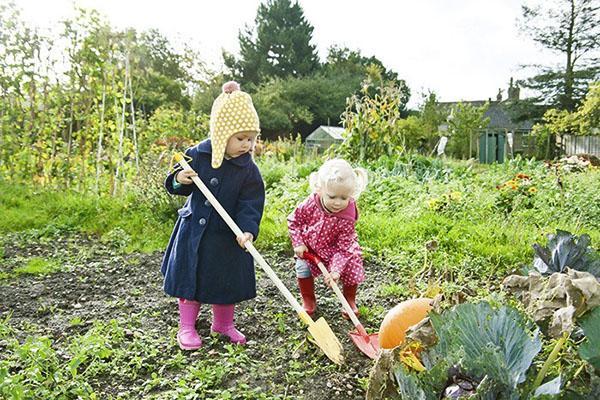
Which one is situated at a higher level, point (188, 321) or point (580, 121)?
point (580, 121)

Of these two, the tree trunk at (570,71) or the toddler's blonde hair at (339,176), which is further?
the tree trunk at (570,71)

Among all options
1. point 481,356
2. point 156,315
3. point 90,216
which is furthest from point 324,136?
point 481,356

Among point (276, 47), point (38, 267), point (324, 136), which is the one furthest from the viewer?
point (276, 47)

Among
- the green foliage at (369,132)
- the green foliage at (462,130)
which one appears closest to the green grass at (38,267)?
the green foliage at (369,132)

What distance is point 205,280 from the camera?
2732 millimetres

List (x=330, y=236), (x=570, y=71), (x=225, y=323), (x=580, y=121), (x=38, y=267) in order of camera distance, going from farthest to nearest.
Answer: (x=570, y=71) → (x=580, y=121) → (x=38, y=267) → (x=330, y=236) → (x=225, y=323)

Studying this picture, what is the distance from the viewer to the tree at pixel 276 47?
1404 inches

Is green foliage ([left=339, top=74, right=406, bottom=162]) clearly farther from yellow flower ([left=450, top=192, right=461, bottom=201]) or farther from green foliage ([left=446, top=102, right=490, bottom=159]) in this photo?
green foliage ([left=446, top=102, right=490, bottom=159])

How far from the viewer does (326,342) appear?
8.21 feet

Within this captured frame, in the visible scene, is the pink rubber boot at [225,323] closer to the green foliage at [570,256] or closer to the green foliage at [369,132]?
the green foliage at [570,256]

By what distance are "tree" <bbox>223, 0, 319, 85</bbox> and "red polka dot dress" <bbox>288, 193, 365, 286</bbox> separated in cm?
3169

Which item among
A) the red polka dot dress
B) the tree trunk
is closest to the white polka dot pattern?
the red polka dot dress

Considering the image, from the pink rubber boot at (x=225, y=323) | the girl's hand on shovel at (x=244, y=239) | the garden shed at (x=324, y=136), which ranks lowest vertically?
the pink rubber boot at (x=225, y=323)

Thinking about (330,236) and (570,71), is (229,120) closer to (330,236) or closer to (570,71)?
(330,236)
